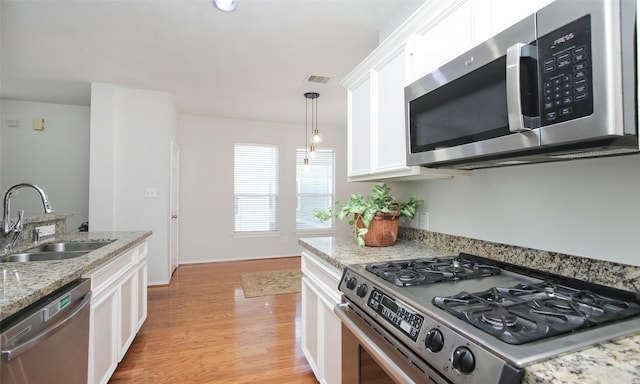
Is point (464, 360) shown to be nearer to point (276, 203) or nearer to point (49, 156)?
point (276, 203)

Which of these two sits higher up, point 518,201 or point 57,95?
point 57,95

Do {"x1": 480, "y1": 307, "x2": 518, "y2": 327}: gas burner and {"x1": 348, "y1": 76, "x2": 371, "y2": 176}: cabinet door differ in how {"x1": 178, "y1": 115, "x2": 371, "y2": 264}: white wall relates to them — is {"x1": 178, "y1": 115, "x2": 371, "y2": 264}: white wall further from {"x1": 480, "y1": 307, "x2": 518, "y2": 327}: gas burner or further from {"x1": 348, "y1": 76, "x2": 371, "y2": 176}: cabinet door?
{"x1": 480, "y1": 307, "x2": 518, "y2": 327}: gas burner

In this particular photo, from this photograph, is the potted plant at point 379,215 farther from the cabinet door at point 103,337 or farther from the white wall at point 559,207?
the cabinet door at point 103,337

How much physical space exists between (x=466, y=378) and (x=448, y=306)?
22cm

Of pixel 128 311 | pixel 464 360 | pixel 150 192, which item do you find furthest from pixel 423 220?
pixel 150 192

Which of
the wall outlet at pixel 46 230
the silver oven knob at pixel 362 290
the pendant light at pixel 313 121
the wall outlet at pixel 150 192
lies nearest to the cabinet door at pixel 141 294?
the wall outlet at pixel 46 230

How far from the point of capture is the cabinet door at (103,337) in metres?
1.58

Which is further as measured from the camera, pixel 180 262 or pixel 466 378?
pixel 180 262

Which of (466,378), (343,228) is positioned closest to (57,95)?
(343,228)

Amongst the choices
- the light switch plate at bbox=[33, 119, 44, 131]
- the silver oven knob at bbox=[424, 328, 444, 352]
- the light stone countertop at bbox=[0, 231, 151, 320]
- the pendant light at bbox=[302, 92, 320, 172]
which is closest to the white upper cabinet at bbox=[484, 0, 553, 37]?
the silver oven knob at bbox=[424, 328, 444, 352]

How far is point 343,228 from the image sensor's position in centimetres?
622

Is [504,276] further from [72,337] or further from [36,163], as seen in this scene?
[36,163]

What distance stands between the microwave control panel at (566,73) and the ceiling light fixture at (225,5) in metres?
1.94

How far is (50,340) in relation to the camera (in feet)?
3.86
